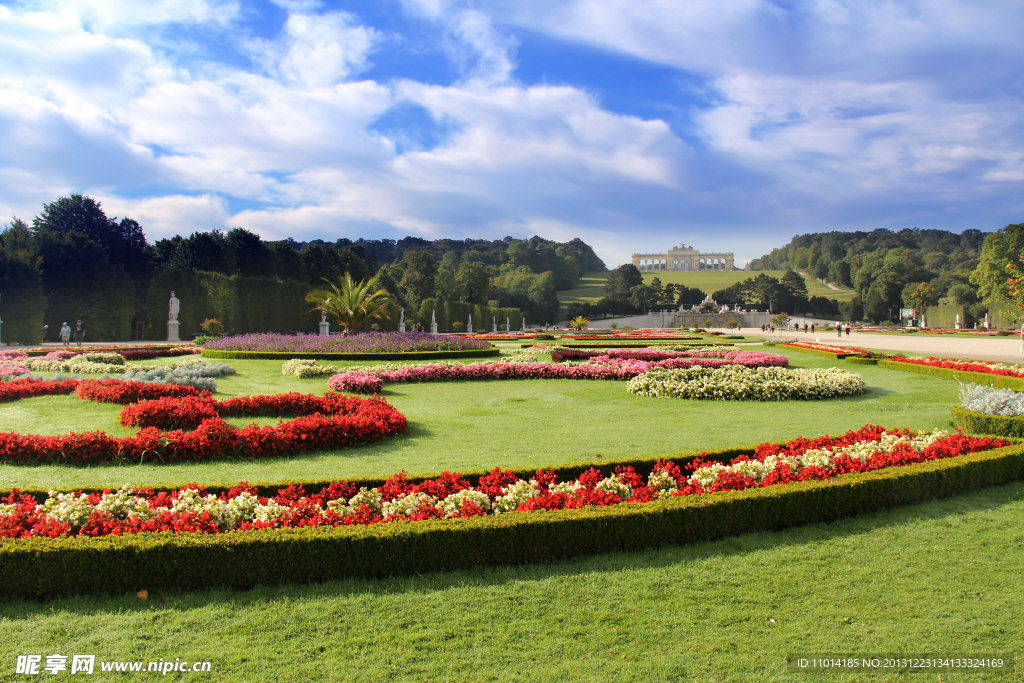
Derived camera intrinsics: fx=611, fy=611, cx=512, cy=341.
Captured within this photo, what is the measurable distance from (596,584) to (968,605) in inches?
80.8

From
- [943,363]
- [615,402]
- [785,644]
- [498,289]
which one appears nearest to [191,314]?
[615,402]

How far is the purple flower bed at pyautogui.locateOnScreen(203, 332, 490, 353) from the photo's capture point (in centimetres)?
1939

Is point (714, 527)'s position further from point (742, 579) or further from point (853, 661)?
point (853, 661)

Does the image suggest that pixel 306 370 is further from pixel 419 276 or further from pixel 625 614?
pixel 419 276

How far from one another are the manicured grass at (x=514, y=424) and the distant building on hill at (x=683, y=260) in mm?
174458

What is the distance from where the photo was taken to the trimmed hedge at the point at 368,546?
11.4 feet

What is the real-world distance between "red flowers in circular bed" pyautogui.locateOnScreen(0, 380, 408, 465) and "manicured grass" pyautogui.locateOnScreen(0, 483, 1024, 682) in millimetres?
3400

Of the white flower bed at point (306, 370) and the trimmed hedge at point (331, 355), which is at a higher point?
the trimmed hedge at point (331, 355)

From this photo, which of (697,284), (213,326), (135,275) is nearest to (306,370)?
(213,326)

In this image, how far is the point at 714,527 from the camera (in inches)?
169

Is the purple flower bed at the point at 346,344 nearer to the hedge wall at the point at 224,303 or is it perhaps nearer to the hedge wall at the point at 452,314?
the hedge wall at the point at 224,303

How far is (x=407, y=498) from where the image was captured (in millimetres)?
4398

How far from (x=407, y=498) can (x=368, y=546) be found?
751 mm

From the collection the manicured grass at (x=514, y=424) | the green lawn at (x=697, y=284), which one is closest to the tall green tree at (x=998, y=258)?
the manicured grass at (x=514, y=424)
